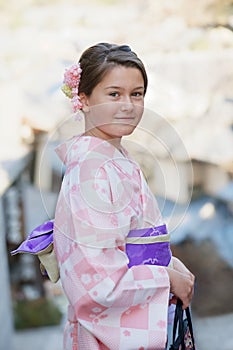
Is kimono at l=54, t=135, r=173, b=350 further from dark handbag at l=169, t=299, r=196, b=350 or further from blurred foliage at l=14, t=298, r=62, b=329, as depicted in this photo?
blurred foliage at l=14, t=298, r=62, b=329

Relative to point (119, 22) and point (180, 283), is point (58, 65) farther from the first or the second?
point (180, 283)

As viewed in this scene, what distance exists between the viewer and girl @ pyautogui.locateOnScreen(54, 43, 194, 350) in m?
1.09

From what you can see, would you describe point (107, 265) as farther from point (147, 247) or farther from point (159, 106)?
point (159, 106)

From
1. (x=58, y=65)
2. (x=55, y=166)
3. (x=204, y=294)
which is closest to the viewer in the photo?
(x=55, y=166)

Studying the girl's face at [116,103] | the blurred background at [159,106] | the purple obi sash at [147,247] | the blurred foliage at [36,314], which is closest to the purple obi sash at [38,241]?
the purple obi sash at [147,247]

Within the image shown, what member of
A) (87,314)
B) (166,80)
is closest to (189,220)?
(166,80)

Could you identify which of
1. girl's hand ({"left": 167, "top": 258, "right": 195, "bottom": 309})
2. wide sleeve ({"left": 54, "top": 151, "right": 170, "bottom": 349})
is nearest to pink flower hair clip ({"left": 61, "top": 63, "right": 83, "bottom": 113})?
wide sleeve ({"left": 54, "top": 151, "right": 170, "bottom": 349})

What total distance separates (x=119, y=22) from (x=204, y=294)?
2.35 m

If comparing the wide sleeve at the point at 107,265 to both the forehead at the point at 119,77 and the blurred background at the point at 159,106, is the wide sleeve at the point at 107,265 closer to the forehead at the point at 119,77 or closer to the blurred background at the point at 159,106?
the forehead at the point at 119,77

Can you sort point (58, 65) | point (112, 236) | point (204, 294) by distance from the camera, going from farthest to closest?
point (204, 294)
point (58, 65)
point (112, 236)

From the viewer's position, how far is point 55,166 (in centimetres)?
149

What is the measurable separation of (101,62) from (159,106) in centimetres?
302

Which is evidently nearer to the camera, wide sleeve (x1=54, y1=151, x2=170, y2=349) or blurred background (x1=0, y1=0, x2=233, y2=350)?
wide sleeve (x1=54, y1=151, x2=170, y2=349)

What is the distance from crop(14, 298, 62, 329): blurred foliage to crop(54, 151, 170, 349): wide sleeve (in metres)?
3.57
